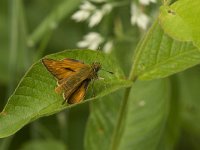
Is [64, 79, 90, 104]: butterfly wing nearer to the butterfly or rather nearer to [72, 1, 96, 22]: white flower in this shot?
the butterfly

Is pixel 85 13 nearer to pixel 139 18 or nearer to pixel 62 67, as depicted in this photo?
pixel 139 18

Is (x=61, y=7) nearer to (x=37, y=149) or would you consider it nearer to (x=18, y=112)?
(x=37, y=149)

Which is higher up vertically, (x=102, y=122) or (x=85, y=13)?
(x=85, y=13)

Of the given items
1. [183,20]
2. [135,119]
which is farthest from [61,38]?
[183,20]

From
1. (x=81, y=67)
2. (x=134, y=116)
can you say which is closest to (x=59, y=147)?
(x=134, y=116)

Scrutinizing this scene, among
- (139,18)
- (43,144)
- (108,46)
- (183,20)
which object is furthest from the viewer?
(43,144)

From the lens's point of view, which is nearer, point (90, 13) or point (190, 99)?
point (90, 13)

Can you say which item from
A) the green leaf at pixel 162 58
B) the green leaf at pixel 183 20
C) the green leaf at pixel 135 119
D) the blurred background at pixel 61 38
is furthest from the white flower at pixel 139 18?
the green leaf at pixel 183 20
